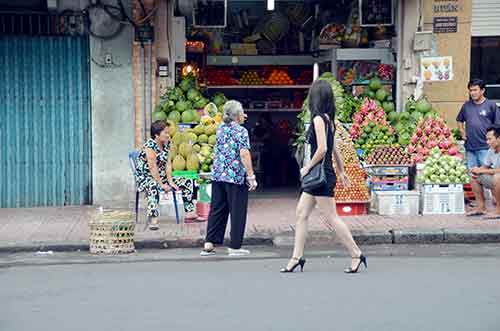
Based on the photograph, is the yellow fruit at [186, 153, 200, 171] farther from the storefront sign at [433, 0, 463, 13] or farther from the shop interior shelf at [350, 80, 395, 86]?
the storefront sign at [433, 0, 463, 13]

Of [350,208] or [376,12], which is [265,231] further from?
[376,12]

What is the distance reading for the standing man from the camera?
43.2 feet

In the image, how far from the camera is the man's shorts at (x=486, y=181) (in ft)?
40.8

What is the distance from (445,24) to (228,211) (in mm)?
5826

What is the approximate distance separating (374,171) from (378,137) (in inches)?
29.5

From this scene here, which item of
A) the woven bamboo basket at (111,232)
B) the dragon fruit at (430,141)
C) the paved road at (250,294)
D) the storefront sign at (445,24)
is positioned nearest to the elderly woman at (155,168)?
the woven bamboo basket at (111,232)

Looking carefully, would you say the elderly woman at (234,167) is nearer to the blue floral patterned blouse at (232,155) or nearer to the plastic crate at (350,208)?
the blue floral patterned blouse at (232,155)

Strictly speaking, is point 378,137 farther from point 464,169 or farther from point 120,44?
point 120,44

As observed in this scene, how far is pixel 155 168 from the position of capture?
457 inches

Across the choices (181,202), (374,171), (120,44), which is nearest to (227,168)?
(181,202)

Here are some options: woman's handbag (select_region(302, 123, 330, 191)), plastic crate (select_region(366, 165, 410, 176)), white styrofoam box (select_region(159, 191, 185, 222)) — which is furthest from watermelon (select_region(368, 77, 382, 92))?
woman's handbag (select_region(302, 123, 330, 191))

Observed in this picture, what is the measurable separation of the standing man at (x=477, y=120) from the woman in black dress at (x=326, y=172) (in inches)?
179

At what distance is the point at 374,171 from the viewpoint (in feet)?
42.6

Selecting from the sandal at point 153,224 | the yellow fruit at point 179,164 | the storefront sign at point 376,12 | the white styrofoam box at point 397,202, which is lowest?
the sandal at point 153,224
